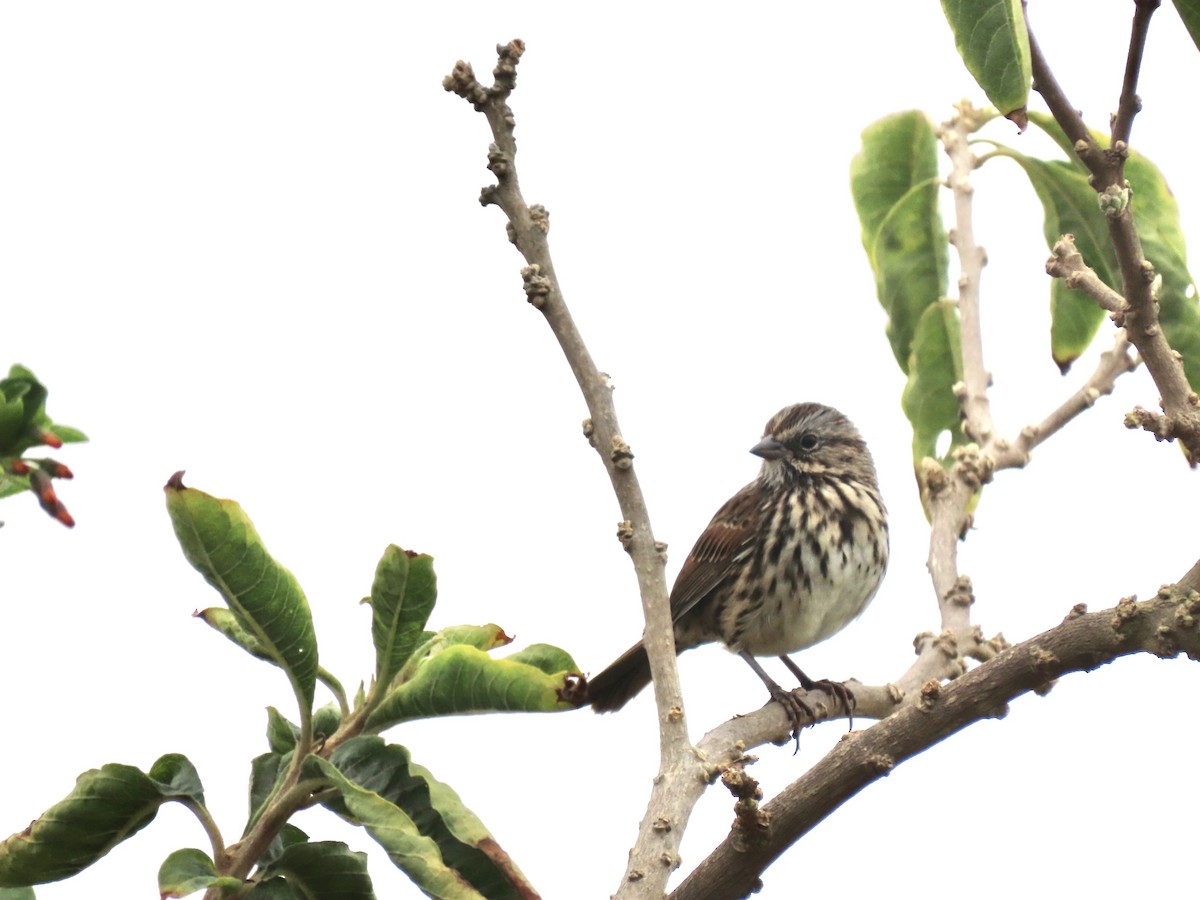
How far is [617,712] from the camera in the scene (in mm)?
5770

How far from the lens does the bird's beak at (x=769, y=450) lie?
22.8 ft

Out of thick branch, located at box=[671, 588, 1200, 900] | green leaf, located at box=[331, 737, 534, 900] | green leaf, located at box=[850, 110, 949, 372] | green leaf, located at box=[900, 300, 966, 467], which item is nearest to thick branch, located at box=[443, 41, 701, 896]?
thick branch, located at box=[671, 588, 1200, 900]

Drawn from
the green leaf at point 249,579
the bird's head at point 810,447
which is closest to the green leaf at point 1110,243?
the green leaf at point 249,579

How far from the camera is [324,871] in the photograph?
7.58ft

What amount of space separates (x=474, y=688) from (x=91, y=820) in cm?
60

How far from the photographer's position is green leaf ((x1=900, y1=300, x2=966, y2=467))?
14.9 ft

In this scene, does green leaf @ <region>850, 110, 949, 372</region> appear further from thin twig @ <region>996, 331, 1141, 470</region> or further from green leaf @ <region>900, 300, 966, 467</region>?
thin twig @ <region>996, 331, 1141, 470</region>

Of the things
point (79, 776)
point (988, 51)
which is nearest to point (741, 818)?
point (79, 776)

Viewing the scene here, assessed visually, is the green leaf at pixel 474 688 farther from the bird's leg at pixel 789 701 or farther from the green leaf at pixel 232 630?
the bird's leg at pixel 789 701

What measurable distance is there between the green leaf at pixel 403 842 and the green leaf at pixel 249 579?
0.71 feet

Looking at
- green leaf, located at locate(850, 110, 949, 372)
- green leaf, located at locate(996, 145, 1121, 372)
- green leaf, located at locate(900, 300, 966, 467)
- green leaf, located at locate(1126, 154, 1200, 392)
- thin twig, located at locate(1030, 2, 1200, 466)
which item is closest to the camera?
thin twig, located at locate(1030, 2, 1200, 466)

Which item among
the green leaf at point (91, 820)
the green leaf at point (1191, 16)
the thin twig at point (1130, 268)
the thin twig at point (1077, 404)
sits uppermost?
the thin twig at point (1077, 404)

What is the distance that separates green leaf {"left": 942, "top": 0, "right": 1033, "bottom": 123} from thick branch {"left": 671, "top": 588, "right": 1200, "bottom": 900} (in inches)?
30.4

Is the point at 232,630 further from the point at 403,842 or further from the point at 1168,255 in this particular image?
the point at 1168,255
